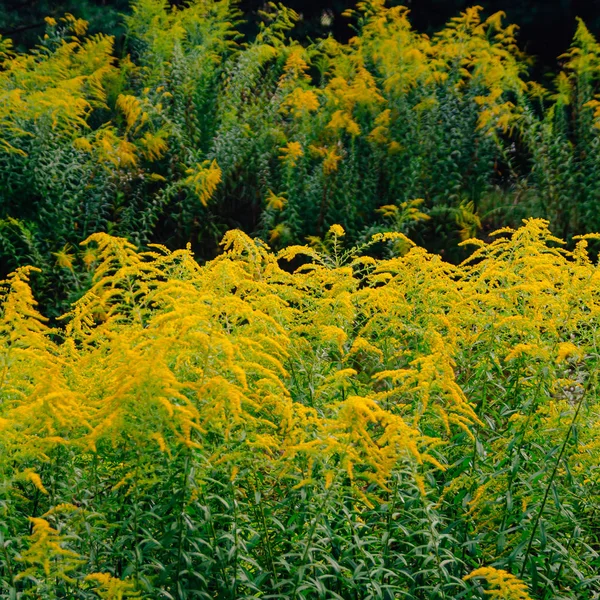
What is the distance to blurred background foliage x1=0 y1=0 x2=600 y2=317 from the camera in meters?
7.07

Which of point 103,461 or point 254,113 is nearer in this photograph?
point 103,461

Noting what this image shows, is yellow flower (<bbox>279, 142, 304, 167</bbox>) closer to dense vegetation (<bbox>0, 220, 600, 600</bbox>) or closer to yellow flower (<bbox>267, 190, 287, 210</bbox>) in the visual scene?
yellow flower (<bbox>267, 190, 287, 210</bbox>)

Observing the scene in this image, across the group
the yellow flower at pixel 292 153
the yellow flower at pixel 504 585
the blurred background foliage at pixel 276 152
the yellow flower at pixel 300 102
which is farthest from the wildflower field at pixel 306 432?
the yellow flower at pixel 300 102

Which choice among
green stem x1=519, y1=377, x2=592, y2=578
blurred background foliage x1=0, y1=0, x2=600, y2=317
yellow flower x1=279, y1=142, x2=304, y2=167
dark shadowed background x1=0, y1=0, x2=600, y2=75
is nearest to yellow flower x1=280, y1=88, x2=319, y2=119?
blurred background foliage x1=0, y1=0, x2=600, y2=317

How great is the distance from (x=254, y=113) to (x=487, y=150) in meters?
2.38

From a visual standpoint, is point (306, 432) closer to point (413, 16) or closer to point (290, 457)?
point (290, 457)

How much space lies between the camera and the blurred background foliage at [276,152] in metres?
7.07

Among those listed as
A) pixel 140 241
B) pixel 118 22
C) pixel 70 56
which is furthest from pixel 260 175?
pixel 118 22

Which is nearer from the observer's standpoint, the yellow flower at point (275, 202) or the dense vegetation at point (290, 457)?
the dense vegetation at point (290, 457)

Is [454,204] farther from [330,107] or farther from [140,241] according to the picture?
[140,241]

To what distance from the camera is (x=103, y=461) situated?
3.26 m

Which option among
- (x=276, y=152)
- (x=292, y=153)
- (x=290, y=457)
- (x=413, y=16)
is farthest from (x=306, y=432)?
(x=413, y=16)

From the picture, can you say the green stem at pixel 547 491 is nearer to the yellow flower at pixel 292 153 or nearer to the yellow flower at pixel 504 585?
the yellow flower at pixel 504 585

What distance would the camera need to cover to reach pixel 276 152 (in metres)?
8.20
